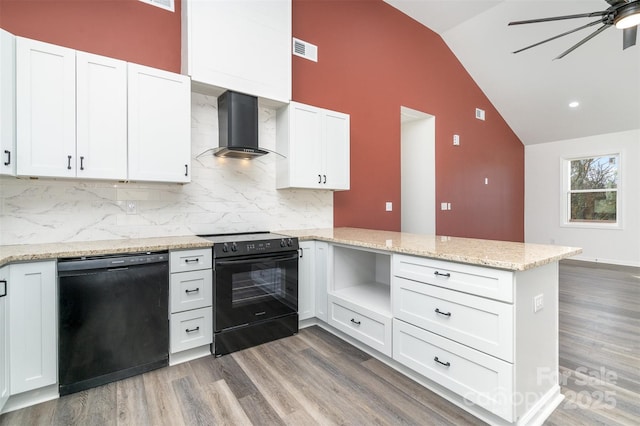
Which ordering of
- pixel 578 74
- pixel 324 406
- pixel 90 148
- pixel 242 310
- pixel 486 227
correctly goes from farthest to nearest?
pixel 486 227 → pixel 578 74 → pixel 242 310 → pixel 90 148 → pixel 324 406

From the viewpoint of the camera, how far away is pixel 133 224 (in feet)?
8.74

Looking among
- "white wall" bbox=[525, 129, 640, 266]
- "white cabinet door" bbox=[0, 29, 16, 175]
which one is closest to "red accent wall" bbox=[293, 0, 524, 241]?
"white wall" bbox=[525, 129, 640, 266]

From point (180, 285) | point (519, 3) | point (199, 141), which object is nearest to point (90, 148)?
point (199, 141)

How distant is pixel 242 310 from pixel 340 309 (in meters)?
0.87

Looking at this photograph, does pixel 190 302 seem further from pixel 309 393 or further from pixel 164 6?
pixel 164 6

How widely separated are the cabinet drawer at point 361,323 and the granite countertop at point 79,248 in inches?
50.5

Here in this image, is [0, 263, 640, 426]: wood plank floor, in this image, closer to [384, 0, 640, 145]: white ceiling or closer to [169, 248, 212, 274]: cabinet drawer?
[169, 248, 212, 274]: cabinet drawer

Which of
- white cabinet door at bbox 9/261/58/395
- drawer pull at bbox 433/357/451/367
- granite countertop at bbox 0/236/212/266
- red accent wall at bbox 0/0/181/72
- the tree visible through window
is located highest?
red accent wall at bbox 0/0/181/72

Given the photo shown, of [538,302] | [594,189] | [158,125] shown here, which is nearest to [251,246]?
[158,125]

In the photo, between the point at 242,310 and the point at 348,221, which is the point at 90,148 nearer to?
the point at 242,310

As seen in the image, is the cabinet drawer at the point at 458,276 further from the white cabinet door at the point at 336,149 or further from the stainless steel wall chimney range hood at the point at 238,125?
the stainless steel wall chimney range hood at the point at 238,125

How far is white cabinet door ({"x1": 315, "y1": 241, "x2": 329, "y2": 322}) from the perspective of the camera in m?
3.02

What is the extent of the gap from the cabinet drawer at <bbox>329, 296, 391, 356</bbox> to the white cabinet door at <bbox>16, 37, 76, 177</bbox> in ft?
7.65

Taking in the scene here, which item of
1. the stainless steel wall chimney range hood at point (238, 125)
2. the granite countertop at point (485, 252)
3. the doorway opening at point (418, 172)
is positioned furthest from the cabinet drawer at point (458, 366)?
the doorway opening at point (418, 172)
